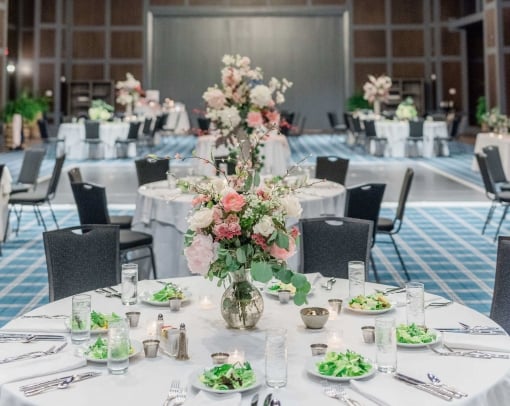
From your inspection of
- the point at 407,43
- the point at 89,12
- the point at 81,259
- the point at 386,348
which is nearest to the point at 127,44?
the point at 89,12

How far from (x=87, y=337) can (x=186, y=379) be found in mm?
473

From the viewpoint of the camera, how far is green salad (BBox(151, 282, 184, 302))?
2629 mm

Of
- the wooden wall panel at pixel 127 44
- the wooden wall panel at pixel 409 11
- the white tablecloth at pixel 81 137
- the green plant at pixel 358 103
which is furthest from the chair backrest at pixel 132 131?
the wooden wall panel at pixel 409 11

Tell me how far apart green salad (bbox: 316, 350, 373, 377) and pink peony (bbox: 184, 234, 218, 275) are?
497 mm

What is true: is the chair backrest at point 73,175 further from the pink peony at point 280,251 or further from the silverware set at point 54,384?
the silverware set at point 54,384

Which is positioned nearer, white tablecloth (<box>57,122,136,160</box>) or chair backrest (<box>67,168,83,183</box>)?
chair backrest (<box>67,168,83,183</box>)

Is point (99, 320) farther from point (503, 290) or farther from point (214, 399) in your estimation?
point (503, 290)

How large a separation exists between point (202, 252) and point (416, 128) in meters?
13.0

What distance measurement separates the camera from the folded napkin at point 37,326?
7.66ft

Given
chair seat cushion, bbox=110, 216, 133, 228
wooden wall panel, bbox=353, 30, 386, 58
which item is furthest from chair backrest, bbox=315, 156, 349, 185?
wooden wall panel, bbox=353, 30, 386, 58

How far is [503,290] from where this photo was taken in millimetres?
2848

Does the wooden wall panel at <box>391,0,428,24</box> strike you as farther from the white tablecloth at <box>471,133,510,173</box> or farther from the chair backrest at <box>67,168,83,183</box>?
the chair backrest at <box>67,168,83,183</box>

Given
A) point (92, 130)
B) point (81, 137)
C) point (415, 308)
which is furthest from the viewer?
point (81, 137)

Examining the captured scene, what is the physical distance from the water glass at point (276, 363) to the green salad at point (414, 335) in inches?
19.6
